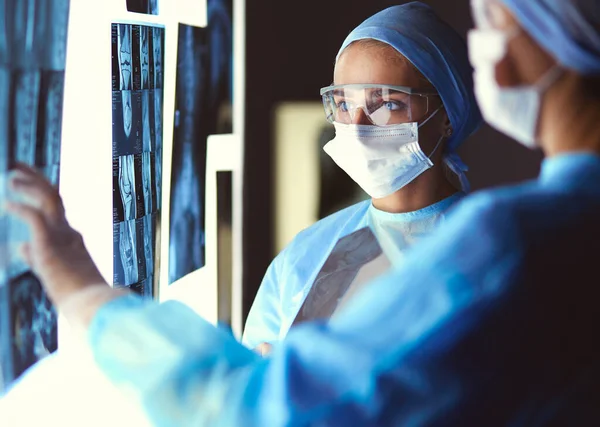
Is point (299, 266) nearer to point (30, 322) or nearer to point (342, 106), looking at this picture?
point (342, 106)

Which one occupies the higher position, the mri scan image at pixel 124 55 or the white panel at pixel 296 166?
the mri scan image at pixel 124 55

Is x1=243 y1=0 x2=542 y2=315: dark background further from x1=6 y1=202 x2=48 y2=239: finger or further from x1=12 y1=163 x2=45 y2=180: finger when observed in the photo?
x1=6 y1=202 x2=48 y2=239: finger

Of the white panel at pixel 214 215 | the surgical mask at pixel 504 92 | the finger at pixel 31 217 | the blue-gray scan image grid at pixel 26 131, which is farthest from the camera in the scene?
the white panel at pixel 214 215

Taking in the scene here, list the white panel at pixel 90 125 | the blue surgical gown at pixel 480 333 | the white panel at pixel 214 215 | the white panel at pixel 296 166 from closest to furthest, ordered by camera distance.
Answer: the blue surgical gown at pixel 480 333, the white panel at pixel 90 125, the white panel at pixel 214 215, the white panel at pixel 296 166

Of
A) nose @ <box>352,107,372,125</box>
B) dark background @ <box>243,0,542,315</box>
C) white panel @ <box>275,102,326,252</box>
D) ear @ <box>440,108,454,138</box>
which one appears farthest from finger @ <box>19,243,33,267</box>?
white panel @ <box>275,102,326,252</box>

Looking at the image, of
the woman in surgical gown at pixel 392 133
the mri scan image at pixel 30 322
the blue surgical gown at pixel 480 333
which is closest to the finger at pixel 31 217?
the mri scan image at pixel 30 322

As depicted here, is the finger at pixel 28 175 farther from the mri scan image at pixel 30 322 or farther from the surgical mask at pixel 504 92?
the surgical mask at pixel 504 92

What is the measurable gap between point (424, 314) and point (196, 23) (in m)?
1.42

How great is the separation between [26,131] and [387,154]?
816mm

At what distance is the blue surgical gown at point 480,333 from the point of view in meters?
0.71

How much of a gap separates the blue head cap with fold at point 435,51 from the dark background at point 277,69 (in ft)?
3.68

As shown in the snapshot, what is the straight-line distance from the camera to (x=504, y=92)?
84cm

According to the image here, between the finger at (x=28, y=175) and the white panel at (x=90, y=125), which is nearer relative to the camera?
the finger at (x=28, y=175)

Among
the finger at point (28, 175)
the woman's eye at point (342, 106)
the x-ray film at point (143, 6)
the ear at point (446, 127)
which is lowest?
the finger at point (28, 175)
